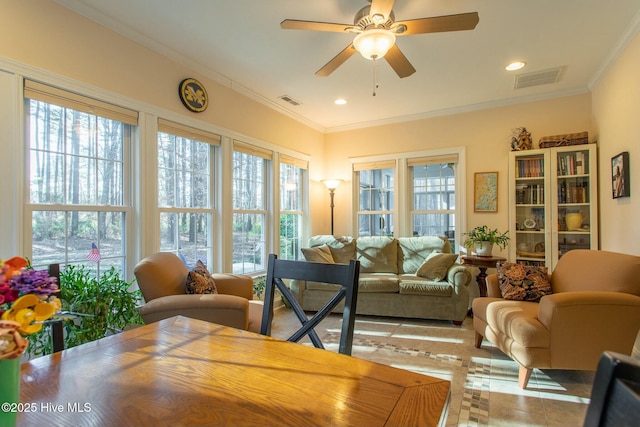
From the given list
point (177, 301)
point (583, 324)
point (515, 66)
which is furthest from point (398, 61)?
point (177, 301)

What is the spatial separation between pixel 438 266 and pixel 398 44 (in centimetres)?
235

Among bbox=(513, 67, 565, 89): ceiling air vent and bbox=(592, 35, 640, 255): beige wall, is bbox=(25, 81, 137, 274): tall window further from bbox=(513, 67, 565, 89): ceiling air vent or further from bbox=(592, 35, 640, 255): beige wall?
bbox=(592, 35, 640, 255): beige wall

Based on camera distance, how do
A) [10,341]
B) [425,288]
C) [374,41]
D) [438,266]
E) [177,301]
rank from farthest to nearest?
[438,266]
[425,288]
[177,301]
[374,41]
[10,341]

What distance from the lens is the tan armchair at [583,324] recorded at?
2.11 metres

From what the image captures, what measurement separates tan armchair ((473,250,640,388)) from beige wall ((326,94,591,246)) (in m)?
2.04

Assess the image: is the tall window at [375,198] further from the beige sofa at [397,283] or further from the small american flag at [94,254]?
the small american flag at [94,254]

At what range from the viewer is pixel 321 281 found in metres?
1.41

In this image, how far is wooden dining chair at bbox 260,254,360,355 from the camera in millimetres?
1273

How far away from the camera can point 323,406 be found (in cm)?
79

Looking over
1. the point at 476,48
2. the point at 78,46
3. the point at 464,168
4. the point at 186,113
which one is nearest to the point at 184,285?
the point at 186,113

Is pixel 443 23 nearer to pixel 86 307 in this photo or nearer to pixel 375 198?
pixel 86 307

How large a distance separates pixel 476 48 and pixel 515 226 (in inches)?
89.1

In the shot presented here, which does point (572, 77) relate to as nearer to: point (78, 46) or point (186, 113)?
point (186, 113)

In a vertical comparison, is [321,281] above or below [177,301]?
above
